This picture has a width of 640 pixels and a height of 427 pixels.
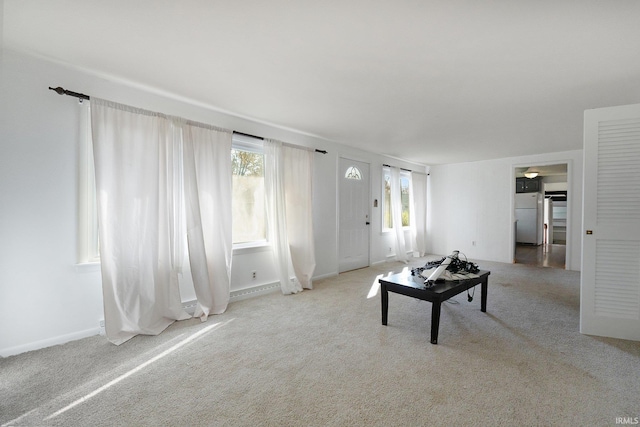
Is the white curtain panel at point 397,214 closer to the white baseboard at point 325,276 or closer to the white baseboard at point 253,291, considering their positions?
the white baseboard at point 325,276

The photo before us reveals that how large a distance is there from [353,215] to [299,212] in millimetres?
1511

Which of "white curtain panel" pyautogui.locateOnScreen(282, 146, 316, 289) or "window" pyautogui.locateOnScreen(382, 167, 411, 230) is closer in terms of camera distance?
"white curtain panel" pyautogui.locateOnScreen(282, 146, 316, 289)

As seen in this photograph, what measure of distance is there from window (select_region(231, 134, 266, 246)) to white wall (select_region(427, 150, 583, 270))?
16.8 feet

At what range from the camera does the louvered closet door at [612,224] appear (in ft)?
8.35

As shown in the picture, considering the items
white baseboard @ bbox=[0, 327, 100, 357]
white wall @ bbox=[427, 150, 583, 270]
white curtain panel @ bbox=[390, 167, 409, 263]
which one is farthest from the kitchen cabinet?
white baseboard @ bbox=[0, 327, 100, 357]

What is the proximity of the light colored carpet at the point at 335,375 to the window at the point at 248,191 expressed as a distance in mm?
1173

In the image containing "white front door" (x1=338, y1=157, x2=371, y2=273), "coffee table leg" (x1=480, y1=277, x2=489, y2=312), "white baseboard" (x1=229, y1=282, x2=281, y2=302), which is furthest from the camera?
"white front door" (x1=338, y1=157, x2=371, y2=273)

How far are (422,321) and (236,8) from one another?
10.3 feet

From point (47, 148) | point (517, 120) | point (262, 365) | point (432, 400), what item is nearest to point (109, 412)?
point (262, 365)

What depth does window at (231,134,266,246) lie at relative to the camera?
3793mm

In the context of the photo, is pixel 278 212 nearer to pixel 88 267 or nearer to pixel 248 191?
pixel 248 191

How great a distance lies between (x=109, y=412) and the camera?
167cm

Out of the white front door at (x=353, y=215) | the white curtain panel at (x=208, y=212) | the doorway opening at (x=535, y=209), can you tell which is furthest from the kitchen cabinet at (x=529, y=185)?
the white curtain panel at (x=208, y=212)

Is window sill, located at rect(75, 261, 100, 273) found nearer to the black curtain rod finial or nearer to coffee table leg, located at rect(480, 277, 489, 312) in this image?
the black curtain rod finial
